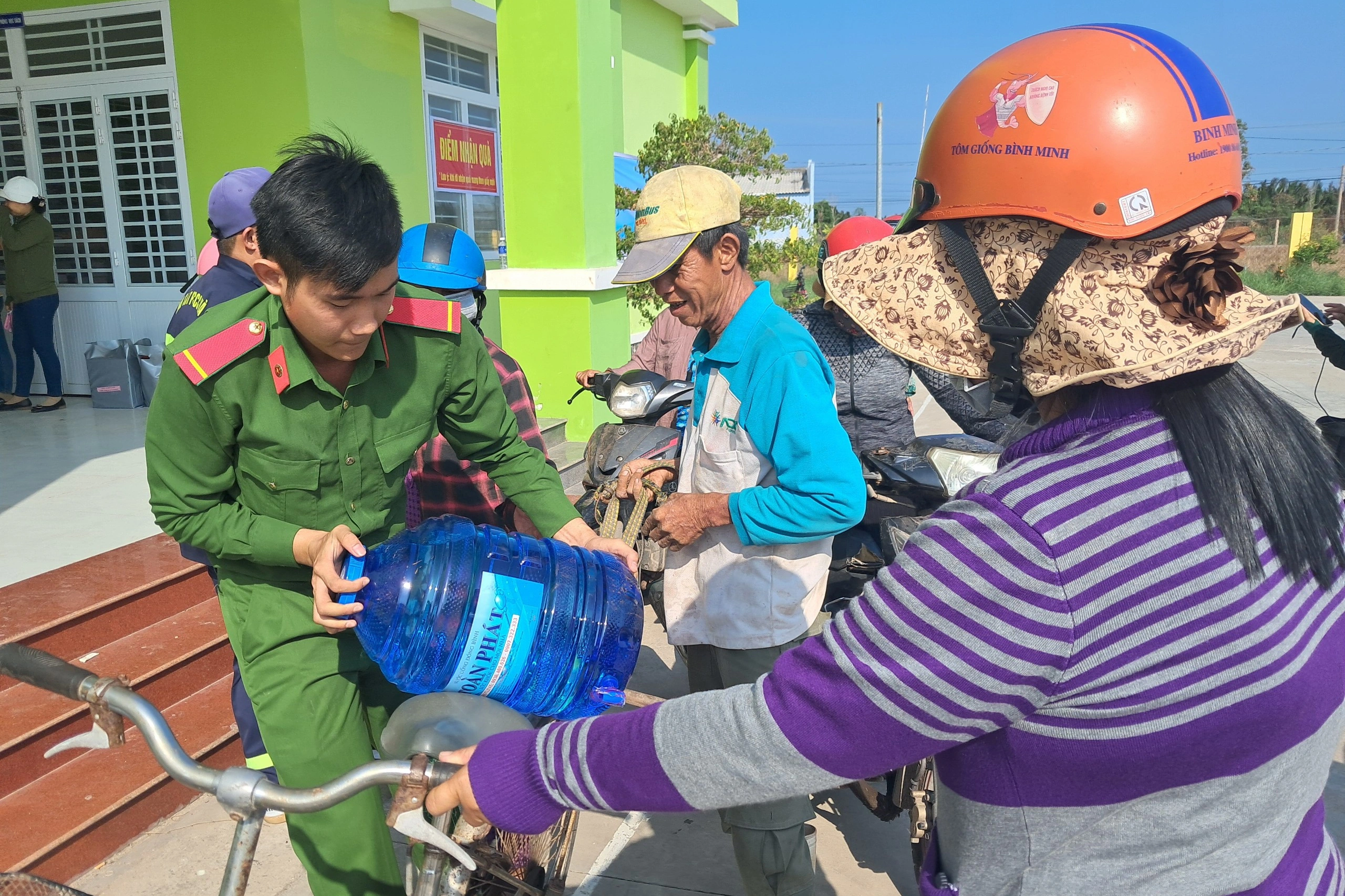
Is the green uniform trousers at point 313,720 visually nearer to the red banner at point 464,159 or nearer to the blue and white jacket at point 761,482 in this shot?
the blue and white jacket at point 761,482

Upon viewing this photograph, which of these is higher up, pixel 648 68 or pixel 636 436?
pixel 648 68

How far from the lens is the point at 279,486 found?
Answer: 1.88 m

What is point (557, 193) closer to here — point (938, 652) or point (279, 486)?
point (279, 486)

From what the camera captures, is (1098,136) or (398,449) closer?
(1098,136)

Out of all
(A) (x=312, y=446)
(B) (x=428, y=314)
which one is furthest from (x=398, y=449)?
(B) (x=428, y=314)

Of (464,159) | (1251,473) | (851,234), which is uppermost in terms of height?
(464,159)

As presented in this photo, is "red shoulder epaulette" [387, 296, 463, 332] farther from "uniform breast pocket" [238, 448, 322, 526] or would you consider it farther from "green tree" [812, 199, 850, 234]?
A: "green tree" [812, 199, 850, 234]

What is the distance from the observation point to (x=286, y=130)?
6.85 m

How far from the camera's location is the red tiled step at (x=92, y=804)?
275cm

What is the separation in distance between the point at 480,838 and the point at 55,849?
1.96m

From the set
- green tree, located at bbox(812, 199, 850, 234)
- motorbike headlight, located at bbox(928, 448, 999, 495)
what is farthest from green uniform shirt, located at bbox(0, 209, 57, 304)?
green tree, located at bbox(812, 199, 850, 234)

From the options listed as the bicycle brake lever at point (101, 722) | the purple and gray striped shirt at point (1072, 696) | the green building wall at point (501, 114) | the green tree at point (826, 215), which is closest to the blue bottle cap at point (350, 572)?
the bicycle brake lever at point (101, 722)

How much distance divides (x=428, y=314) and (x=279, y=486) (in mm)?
458

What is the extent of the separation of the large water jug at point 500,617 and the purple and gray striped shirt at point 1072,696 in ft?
1.75
